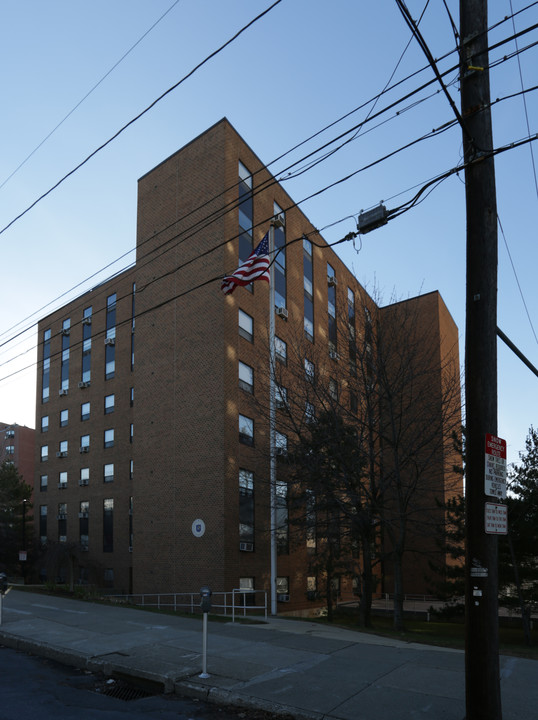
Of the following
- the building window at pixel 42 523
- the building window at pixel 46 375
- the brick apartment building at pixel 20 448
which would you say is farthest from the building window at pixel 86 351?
the brick apartment building at pixel 20 448

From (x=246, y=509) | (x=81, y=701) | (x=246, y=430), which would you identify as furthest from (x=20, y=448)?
(x=81, y=701)

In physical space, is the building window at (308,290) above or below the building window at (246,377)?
above

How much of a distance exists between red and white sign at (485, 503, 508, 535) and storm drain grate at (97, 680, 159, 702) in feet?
17.2

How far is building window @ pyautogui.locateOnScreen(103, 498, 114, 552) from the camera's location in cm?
4003

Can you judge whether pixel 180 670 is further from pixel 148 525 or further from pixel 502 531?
pixel 148 525

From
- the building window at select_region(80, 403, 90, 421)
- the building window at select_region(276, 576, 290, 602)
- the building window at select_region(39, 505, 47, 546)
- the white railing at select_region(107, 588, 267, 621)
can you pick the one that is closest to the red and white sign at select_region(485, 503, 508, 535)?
the white railing at select_region(107, 588, 267, 621)

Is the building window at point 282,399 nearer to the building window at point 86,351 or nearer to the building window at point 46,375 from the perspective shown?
the building window at point 86,351

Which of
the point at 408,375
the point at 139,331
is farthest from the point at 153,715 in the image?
the point at 139,331

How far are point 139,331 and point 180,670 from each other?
22025 millimetres

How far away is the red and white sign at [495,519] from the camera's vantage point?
682 cm

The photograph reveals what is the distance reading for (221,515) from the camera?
79.4 ft

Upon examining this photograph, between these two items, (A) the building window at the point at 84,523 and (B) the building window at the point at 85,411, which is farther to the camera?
(B) the building window at the point at 85,411

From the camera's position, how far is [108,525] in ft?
133

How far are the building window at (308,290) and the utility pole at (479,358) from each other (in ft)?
→ 85.2
